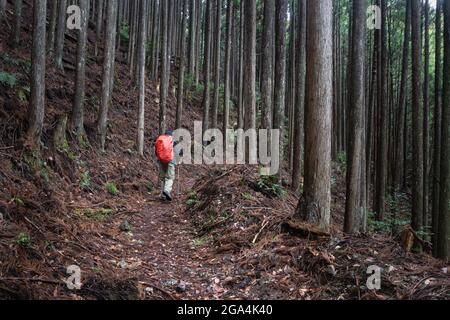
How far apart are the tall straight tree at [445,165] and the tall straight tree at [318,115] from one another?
137 inches

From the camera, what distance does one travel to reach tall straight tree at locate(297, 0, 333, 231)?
5.43 m

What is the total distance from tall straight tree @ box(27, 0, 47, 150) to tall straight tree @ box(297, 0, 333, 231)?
5497mm

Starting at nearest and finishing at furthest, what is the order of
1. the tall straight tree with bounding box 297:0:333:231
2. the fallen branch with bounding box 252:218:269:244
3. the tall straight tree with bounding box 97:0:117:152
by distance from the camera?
the tall straight tree with bounding box 297:0:333:231, the fallen branch with bounding box 252:218:269:244, the tall straight tree with bounding box 97:0:117:152

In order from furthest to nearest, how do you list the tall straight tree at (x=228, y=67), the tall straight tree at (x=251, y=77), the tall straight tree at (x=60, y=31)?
the tall straight tree at (x=228, y=67) < the tall straight tree at (x=60, y=31) < the tall straight tree at (x=251, y=77)

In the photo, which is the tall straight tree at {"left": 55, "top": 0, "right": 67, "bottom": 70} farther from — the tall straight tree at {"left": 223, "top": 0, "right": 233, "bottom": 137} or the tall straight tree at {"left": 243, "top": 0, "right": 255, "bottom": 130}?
the tall straight tree at {"left": 223, "top": 0, "right": 233, "bottom": 137}

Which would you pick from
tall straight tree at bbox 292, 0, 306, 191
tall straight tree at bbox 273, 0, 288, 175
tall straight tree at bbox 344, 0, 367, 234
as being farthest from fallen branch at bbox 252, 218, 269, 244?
tall straight tree at bbox 292, 0, 306, 191

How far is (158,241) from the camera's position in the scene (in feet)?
21.8

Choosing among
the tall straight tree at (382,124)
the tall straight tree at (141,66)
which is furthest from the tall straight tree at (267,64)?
the tall straight tree at (141,66)

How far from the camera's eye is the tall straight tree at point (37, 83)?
742cm

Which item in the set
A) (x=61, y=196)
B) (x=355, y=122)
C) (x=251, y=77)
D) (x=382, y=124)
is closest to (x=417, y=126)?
(x=382, y=124)

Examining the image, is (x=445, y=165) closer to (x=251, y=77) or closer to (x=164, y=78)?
(x=251, y=77)

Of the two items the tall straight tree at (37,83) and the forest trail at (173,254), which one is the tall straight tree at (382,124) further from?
the tall straight tree at (37,83)

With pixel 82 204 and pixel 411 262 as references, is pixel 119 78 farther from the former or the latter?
pixel 411 262
